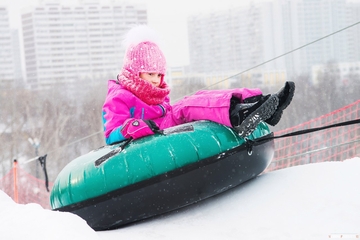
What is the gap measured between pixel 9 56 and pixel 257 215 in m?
35.3

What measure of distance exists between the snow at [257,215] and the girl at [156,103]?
0.97 ft

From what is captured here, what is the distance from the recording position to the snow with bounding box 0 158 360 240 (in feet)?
4.87

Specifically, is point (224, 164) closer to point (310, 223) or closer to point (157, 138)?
point (157, 138)

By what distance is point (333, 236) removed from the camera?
5.04 ft

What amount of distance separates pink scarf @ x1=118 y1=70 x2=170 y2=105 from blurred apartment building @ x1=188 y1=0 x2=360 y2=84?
3056 cm

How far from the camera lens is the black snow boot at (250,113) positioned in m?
1.88

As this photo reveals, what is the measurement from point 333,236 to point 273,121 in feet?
2.01

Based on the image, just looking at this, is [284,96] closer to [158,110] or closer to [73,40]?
[158,110]

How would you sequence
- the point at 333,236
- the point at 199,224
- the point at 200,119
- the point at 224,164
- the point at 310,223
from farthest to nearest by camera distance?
the point at 200,119 < the point at 224,164 < the point at 199,224 < the point at 310,223 < the point at 333,236

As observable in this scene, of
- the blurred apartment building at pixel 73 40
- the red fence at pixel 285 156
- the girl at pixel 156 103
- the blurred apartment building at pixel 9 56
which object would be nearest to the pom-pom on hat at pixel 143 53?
the girl at pixel 156 103

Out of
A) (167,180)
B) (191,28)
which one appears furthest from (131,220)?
(191,28)

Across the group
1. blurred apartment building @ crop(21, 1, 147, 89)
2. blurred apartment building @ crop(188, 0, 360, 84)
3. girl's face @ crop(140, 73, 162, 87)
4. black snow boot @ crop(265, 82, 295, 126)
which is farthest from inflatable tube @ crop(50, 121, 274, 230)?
blurred apartment building @ crop(21, 1, 147, 89)

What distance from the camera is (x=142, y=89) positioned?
2.29 meters

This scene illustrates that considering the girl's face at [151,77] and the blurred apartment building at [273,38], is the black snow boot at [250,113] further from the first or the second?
the blurred apartment building at [273,38]
